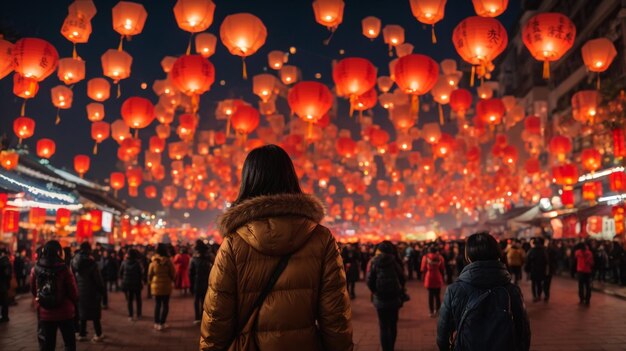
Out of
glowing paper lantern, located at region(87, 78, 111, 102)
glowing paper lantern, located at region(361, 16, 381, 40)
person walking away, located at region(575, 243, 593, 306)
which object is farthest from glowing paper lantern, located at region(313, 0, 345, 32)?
person walking away, located at region(575, 243, 593, 306)

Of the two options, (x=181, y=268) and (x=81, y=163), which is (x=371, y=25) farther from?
(x=81, y=163)

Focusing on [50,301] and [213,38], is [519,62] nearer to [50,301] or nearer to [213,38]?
[213,38]

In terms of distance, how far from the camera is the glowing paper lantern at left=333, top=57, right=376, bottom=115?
37.3 feet

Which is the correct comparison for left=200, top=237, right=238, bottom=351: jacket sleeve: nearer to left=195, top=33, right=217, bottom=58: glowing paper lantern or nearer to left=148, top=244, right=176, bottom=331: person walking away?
left=148, top=244, right=176, bottom=331: person walking away

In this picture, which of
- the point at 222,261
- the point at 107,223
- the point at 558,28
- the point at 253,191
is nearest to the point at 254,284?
the point at 222,261

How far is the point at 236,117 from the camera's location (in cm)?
1584

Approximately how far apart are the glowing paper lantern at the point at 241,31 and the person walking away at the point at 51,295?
6.40 meters

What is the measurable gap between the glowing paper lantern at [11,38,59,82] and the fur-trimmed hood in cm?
969

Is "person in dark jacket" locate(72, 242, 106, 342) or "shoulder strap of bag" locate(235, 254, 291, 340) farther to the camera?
"person in dark jacket" locate(72, 242, 106, 342)

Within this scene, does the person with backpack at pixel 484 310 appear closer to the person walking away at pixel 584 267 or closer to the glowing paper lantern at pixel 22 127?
the person walking away at pixel 584 267

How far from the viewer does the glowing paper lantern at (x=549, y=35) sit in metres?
10.0

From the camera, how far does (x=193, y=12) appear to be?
412 inches

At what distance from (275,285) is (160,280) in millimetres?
7158

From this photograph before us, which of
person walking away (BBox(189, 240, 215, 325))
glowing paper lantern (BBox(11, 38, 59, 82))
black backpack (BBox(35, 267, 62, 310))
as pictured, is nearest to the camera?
black backpack (BBox(35, 267, 62, 310))
